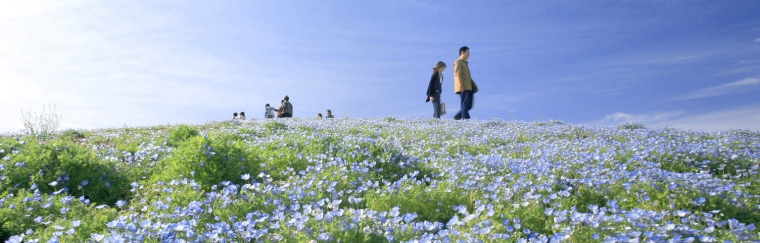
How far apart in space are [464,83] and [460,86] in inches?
6.5

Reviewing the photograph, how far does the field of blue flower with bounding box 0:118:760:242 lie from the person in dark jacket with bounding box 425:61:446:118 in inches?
407

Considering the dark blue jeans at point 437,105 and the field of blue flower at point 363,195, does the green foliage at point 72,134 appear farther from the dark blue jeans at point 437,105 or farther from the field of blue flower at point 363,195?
the dark blue jeans at point 437,105

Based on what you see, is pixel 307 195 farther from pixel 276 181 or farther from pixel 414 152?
pixel 414 152

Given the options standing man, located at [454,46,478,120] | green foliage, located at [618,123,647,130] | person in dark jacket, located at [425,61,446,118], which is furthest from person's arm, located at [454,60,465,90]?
green foliage, located at [618,123,647,130]

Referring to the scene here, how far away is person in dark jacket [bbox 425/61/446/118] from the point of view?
1861 cm

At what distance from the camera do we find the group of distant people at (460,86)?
1733 centimetres

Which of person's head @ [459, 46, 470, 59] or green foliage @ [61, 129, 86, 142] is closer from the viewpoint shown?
green foliage @ [61, 129, 86, 142]

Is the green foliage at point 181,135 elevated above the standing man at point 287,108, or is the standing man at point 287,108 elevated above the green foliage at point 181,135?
the standing man at point 287,108

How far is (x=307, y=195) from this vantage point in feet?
16.0

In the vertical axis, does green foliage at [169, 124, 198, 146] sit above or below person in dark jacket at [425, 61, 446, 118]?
below

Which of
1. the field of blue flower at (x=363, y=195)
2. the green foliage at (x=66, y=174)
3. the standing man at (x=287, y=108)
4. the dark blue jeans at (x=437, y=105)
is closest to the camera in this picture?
the field of blue flower at (x=363, y=195)

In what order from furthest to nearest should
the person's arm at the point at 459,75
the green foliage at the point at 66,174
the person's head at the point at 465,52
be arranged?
1. the person's head at the point at 465,52
2. the person's arm at the point at 459,75
3. the green foliage at the point at 66,174

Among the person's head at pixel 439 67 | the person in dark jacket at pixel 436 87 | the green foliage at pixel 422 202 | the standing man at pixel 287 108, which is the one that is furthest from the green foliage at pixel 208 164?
the standing man at pixel 287 108

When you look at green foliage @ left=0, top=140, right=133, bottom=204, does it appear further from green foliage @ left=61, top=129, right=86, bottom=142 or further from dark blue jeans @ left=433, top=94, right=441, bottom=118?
dark blue jeans @ left=433, top=94, right=441, bottom=118
